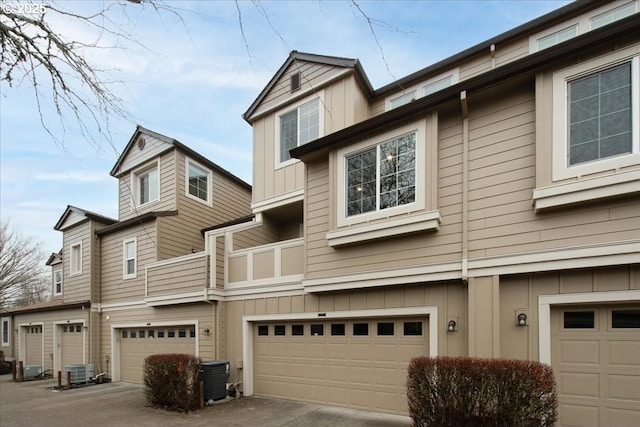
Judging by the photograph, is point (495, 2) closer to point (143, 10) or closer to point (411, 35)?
point (411, 35)

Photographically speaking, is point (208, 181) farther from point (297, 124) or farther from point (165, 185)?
point (297, 124)

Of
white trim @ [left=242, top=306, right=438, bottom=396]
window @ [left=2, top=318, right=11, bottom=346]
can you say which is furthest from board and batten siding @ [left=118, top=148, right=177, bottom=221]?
window @ [left=2, top=318, right=11, bottom=346]

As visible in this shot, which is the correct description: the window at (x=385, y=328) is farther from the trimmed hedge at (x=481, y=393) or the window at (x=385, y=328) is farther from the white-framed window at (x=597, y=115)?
the white-framed window at (x=597, y=115)

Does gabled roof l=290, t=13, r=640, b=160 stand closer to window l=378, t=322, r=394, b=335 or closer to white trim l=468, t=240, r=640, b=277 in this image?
white trim l=468, t=240, r=640, b=277

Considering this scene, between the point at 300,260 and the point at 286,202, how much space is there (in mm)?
2055

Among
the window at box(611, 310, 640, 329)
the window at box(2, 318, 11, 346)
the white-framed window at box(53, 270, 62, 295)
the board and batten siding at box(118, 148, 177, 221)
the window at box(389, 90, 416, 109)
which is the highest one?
the window at box(389, 90, 416, 109)

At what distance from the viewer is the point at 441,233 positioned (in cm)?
667

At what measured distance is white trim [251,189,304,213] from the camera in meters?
9.93

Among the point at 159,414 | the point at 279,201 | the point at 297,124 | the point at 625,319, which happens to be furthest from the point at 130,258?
the point at 625,319

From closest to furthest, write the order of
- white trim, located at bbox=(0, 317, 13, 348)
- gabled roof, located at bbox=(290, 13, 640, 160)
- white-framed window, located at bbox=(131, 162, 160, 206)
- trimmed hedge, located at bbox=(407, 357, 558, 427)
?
trimmed hedge, located at bbox=(407, 357, 558, 427) < gabled roof, located at bbox=(290, 13, 640, 160) < white-framed window, located at bbox=(131, 162, 160, 206) < white trim, located at bbox=(0, 317, 13, 348)

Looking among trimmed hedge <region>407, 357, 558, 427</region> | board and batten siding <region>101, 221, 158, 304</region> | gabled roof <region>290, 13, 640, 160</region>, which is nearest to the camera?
trimmed hedge <region>407, 357, 558, 427</region>

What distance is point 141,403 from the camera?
9203 mm

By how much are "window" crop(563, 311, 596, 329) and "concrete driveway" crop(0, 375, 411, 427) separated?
3193mm

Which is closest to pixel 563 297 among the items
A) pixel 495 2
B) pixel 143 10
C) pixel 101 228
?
pixel 495 2
